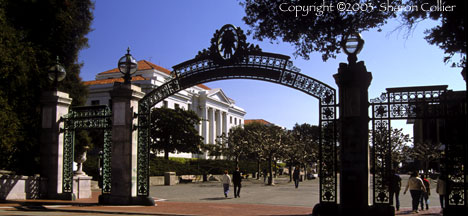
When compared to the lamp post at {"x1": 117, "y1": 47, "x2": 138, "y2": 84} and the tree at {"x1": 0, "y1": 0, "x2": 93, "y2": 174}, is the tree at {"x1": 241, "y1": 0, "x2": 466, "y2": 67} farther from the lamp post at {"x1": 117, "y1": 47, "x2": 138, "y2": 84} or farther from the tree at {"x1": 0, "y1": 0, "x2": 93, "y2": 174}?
the tree at {"x1": 0, "y1": 0, "x2": 93, "y2": 174}

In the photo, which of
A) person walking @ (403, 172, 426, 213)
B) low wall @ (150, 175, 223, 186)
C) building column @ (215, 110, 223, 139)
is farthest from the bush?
building column @ (215, 110, 223, 139)

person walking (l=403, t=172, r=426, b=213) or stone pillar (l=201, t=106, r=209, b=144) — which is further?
stone pillar (l=201, t=106, r=209, b=144)

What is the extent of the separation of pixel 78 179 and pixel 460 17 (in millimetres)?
15355

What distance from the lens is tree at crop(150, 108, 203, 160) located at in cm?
5531

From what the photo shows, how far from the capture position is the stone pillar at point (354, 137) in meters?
11.3

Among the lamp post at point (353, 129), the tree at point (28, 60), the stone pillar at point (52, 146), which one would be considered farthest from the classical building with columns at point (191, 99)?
the lamp post at point (353, 129)

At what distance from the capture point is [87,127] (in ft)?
52.9

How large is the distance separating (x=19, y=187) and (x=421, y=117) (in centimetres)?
1377

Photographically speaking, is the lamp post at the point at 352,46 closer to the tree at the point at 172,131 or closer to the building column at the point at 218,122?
the tree at the point at 172,131

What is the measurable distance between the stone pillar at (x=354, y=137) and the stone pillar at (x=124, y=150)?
7.01 meters

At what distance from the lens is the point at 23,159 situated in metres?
21.5

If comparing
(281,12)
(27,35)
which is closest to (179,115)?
(27,35)

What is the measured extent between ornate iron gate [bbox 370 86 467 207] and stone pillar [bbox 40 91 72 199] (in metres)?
11.3

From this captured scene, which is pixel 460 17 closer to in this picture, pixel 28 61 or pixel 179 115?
pixel 28 61
